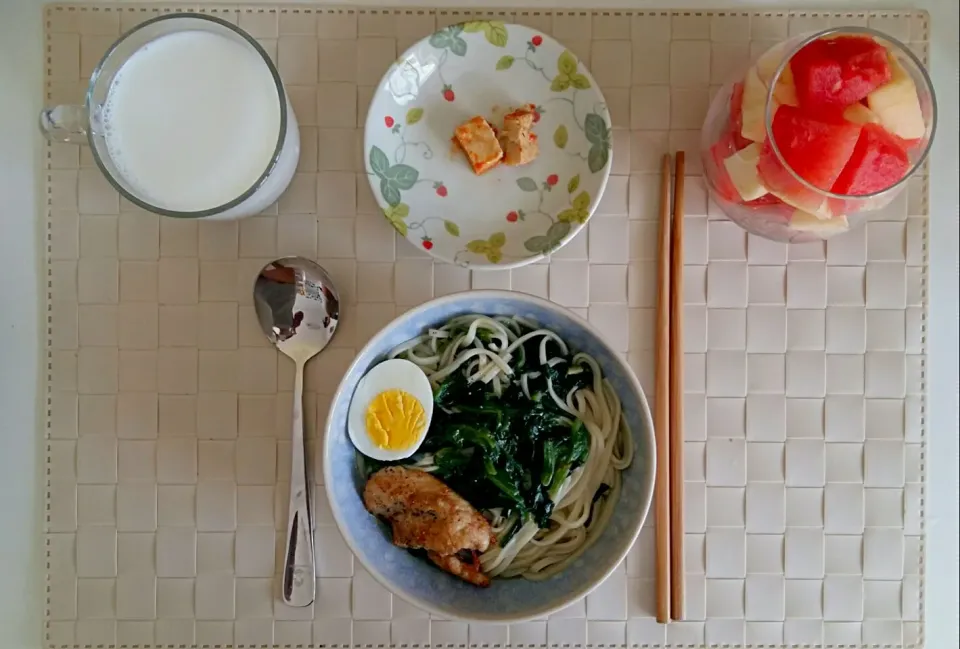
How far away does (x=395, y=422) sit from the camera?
3.55ft

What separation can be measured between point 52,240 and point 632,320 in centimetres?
98

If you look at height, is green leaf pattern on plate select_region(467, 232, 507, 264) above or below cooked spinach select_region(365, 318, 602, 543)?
above

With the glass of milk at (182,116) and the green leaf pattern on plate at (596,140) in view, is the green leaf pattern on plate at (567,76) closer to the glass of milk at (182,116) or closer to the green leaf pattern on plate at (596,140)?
the green leaf pattern on plate at (596,140)

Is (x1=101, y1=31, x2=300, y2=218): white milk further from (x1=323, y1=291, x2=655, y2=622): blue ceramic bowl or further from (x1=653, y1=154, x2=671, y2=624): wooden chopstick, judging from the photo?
(x1=653, y1=154, x2=671, y2=624): wooden chopstick

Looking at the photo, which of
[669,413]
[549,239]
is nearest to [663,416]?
[669,413]

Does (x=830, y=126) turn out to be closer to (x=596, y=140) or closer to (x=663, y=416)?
(x=596, y=140)

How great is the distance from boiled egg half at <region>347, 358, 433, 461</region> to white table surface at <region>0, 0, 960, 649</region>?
0.58 meters

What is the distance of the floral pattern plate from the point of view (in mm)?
1150

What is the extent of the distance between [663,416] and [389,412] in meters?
0.44

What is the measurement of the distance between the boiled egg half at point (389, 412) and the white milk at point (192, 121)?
1.11 ft

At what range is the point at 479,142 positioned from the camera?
3.74 ft

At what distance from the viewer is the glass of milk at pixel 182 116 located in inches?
42.5

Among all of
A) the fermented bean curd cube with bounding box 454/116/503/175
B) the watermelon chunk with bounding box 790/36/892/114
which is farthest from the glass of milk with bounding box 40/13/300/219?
the watermelon chunk with bounding box 790/36/892/114

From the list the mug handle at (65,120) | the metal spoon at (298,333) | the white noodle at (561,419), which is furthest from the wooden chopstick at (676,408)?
the mug handle at (65,120)
